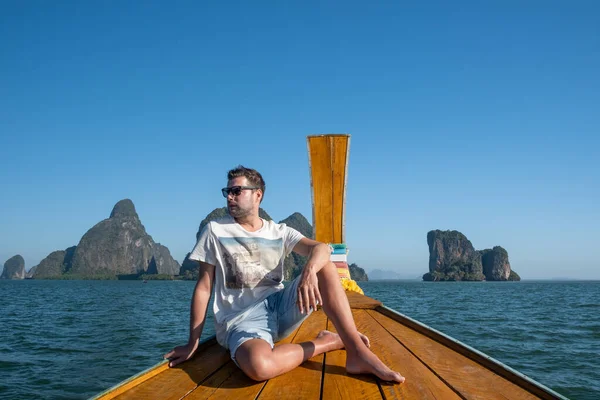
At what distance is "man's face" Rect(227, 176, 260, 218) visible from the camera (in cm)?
272

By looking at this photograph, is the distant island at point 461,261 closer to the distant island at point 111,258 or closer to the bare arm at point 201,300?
the distant island at point 111,258

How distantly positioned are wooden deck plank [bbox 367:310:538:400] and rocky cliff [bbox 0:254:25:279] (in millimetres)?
193463

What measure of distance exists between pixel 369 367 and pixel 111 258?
159 m

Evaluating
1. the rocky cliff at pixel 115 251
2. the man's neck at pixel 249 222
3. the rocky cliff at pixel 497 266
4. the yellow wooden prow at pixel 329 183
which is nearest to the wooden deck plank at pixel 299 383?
the man's neck at pixel 249 222

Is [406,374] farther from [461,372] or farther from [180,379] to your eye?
[180,379]

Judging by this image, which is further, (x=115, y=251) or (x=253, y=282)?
(x=115, y=251)

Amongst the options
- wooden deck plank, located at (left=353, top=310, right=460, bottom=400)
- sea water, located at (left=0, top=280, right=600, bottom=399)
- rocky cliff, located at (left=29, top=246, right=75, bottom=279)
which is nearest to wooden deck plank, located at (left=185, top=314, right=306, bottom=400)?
wooden deck plank, located at (left=353, top=310, right=460, bottom=400)

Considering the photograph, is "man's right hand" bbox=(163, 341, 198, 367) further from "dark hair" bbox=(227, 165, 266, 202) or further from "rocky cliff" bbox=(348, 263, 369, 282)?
"rocky cliff" bbox=(348, 263, 369, 282)

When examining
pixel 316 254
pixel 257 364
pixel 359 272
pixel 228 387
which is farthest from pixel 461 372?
pixel 359 272

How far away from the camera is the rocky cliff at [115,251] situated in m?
143

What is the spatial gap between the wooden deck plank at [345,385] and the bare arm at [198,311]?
771mm

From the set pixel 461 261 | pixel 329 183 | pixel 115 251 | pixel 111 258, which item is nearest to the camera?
pixel 329 183

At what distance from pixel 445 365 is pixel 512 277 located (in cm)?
14204

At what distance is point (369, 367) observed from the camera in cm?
226
